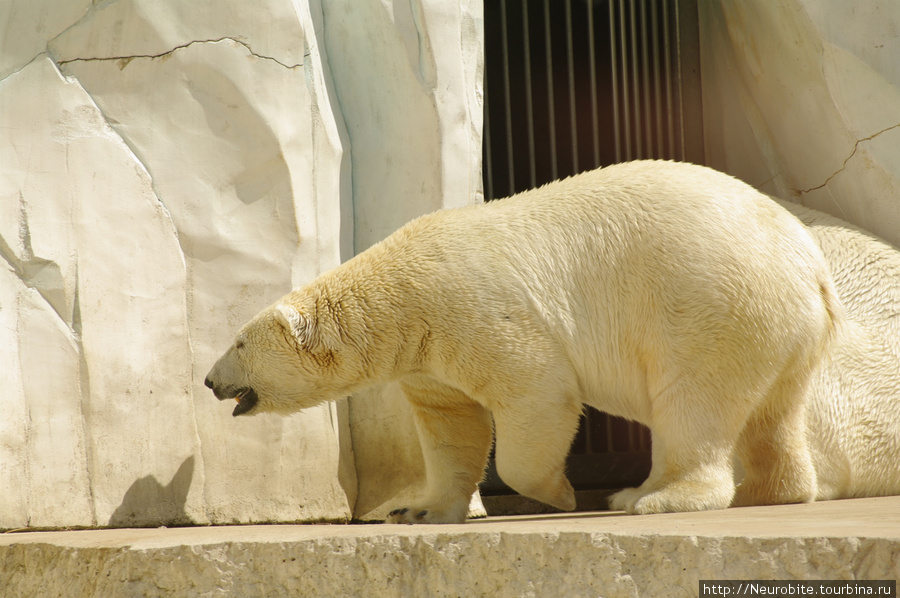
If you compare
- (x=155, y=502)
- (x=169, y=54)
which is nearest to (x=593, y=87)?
(x=169, y=54)

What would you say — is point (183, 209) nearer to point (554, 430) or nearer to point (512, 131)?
point (554, 430)

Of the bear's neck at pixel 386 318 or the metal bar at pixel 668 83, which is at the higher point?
the metal bar at pixel 668 83

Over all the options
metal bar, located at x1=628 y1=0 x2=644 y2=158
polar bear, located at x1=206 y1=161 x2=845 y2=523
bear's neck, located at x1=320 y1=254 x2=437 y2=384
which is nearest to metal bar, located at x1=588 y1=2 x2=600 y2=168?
metal bar, located at x1=628 y1=0 x2=644 y2=158

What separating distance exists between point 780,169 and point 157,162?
3906mm

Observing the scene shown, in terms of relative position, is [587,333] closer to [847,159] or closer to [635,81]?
[847,159]

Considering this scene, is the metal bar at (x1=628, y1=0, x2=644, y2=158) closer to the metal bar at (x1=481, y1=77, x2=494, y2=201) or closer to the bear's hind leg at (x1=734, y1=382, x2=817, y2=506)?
the metal bar at (x1=481, y1=77, x2=494, y2=201)

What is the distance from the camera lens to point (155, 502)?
474cm

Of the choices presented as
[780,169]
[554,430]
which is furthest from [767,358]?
[780,169]

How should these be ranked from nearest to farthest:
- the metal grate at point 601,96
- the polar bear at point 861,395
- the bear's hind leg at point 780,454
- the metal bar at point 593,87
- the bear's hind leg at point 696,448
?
the bear's hind leg at point 696,448 → the bear's hind leg at point 780,454 → the polar bear at point 861,395 → the metal bar at point 593,87 → the metal grate at point 601,96

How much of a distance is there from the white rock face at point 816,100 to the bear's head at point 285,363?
334cm

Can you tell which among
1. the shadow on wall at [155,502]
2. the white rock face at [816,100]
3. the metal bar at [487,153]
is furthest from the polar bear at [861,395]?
the shadow on wall at [155,502]

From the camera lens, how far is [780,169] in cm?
632

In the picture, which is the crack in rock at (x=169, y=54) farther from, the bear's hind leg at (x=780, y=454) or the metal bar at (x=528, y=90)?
the bear's hind leg at (x=780, y=454)

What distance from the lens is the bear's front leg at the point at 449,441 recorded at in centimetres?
448
